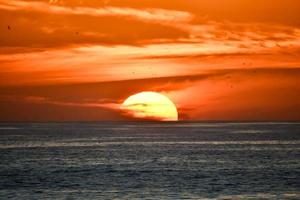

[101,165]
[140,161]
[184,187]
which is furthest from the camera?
[140,161]

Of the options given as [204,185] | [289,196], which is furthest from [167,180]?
[289,196]

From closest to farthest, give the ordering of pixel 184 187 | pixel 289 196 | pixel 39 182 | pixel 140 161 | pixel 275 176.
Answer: pixel 289 196 → pixel 184 187 → pixel 39 182 → pixel 275 176 → pixel 140 161

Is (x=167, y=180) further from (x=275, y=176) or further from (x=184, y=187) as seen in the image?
(x=275, y=176)

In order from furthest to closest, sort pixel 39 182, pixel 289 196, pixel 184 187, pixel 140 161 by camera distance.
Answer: pixel 140 161, pixel 39 182, pixel 184 187, pixel 289 196

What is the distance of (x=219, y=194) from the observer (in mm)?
56625

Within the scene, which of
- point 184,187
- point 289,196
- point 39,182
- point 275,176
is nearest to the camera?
point 289,196

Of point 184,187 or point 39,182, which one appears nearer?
point 184,187

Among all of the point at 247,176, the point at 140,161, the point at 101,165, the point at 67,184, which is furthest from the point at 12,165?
the point at 247,176

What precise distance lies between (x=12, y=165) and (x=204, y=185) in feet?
111

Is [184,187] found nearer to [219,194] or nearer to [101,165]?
[219,194]

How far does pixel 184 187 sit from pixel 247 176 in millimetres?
12500

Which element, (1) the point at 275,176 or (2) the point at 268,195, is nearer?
(2) the point at 268,195

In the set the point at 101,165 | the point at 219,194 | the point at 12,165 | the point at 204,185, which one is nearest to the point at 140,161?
the point at 101,165

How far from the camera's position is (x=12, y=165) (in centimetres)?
8875
